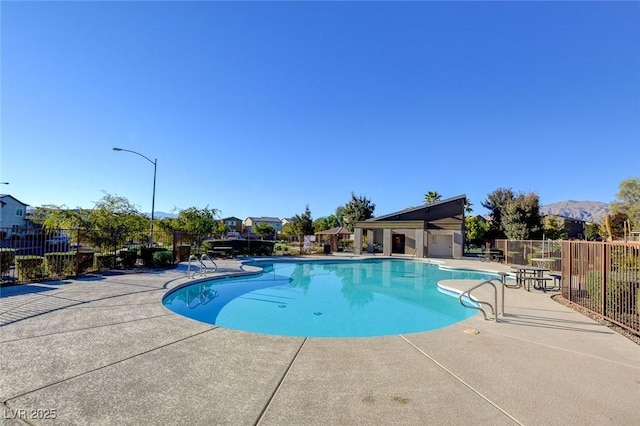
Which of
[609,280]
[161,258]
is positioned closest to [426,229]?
[609,280]

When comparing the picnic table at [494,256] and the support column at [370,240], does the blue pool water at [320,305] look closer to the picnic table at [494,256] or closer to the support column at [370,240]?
the picnic table at [494,256]

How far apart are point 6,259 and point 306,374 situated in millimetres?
11473

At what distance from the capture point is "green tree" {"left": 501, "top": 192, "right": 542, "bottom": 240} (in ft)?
92.7

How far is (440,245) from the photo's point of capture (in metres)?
28.1

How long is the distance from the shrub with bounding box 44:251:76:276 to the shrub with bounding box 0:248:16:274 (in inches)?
32.6

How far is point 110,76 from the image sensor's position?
36.9 feet

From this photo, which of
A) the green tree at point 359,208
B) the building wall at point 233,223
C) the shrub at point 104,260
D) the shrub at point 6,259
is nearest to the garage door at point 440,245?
the green tree at point 359,208

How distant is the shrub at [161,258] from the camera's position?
Result: 13852 mm

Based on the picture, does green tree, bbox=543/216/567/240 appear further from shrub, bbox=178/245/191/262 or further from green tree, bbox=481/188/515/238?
shrub, bbox=178/245/191/262

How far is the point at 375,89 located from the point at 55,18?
1446 cm

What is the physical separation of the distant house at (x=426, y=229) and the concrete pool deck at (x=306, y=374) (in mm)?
20722


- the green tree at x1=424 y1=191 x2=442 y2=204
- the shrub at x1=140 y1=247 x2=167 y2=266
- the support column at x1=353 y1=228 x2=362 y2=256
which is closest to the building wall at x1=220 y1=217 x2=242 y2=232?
the green tree at x1=424 y1=191 x2=442 y2=204

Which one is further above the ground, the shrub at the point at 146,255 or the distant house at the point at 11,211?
the distant house at the point at 11,211

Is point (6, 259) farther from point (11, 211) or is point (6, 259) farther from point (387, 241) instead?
point (11, 211)
